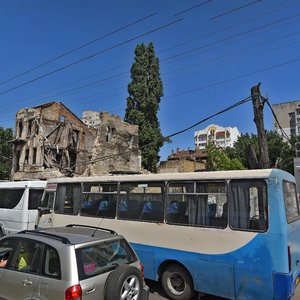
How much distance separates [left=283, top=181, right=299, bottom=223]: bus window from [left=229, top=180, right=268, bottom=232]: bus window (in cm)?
53

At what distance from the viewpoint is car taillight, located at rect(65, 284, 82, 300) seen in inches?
163

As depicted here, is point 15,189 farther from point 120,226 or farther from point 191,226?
point 191,226

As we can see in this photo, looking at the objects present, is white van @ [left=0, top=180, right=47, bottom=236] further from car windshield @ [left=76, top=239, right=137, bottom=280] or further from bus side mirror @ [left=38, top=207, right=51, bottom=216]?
car windshield @ [left=76, top=239, right=137, bottom=280]

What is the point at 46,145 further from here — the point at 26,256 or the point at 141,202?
the point at 26,256

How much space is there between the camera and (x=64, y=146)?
42.8 m

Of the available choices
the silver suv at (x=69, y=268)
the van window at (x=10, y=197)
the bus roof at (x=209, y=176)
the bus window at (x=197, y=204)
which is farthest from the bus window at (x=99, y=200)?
the van window at (x=10, y=197)

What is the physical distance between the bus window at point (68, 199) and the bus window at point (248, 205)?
4.70 m

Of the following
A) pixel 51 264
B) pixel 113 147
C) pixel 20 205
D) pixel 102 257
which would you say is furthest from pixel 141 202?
pixel 113 147

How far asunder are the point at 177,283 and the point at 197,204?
175cm

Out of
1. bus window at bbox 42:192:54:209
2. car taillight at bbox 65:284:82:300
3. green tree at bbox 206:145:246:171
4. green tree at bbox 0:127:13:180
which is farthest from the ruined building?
car taillight at bbox 65:284:82:300

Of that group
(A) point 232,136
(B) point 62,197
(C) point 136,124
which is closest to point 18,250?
(B) point 62,197

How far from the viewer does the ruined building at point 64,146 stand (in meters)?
37.4

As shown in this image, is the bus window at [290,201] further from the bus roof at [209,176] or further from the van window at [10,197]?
the van window at [10,197]

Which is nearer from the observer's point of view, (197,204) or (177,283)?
(197,204)
